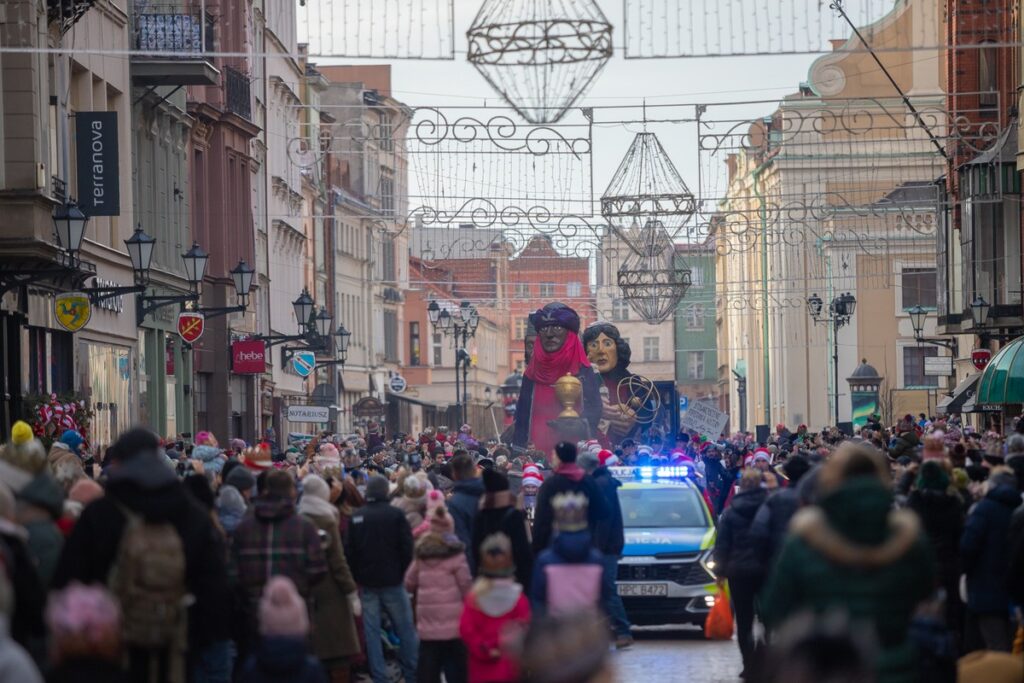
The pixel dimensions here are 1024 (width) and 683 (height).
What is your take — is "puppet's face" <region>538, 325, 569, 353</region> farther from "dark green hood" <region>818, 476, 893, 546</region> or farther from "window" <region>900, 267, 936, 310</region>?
"window" <region>900, 267, 936, 310</region>

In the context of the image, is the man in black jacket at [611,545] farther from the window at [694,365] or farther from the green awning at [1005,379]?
the window at [694,365]

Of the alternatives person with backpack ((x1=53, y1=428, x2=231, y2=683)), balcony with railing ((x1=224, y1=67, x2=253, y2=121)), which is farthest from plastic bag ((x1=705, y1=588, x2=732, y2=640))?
balcony with railing ((x1=224, y1=67, x2=253, y2=121))

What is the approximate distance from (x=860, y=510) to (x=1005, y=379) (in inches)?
1044

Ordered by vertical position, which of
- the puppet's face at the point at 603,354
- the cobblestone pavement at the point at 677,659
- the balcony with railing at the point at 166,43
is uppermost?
the balcony with railing at the point at 166,43

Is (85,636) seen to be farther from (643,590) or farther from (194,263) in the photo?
(194,263)

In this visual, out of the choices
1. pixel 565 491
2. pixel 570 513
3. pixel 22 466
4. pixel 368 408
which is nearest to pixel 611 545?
pixel 565 491

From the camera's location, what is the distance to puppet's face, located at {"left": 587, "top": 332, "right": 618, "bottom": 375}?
4153 centimetres

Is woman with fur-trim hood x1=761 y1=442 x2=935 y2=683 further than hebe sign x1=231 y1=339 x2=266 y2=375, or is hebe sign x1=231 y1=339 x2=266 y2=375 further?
hebe sign x1=231 y1=339 x2=266 y2=375

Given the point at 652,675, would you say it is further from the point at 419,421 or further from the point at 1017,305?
the point at 419,421

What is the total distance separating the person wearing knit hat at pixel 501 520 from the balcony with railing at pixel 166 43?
2274cm

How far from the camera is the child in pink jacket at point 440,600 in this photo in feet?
49.4

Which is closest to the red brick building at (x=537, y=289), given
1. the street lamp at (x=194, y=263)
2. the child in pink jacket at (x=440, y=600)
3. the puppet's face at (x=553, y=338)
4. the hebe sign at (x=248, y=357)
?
the hebe sign at (x=248, y=357)

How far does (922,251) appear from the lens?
236 ft

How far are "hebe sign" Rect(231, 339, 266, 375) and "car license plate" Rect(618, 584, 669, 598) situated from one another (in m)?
26.0
